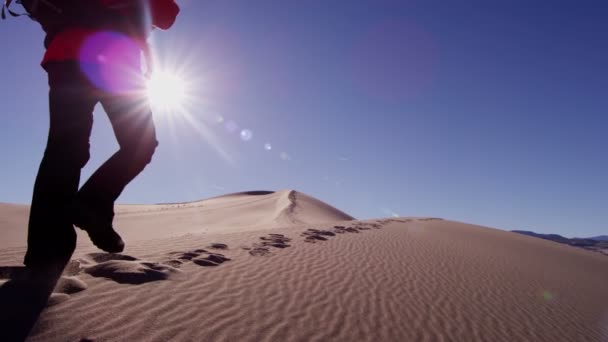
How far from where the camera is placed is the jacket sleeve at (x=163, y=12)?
290 cm

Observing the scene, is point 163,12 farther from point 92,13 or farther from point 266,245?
point 266,245

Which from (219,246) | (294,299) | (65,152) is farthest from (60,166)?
(219,246)

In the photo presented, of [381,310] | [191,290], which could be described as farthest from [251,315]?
[381,310]

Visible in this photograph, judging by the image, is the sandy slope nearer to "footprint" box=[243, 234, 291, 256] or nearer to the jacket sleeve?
"footprint" box=[243, 234, 291, 256]

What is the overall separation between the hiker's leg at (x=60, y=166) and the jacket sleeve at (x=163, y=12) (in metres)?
0.79

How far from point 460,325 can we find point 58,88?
4660 millimetres

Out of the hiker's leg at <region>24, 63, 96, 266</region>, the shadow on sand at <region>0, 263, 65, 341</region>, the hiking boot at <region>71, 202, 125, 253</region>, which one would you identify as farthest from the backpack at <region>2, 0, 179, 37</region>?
the shadow on sand at <region>0, 263, 65, 341</region>

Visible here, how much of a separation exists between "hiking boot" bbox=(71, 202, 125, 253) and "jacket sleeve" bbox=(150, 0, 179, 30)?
159 centimetres

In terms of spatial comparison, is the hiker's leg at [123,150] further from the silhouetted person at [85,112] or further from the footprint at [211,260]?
the footprint at [211,260]

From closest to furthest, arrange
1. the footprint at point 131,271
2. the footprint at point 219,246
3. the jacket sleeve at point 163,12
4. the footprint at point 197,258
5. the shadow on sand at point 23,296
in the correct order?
the shadow on sand at point 23,296
the jacket sleeve at point 163,12
the footprint at point 131,271
the footprint at point 197,258
the footprint at point 219,246

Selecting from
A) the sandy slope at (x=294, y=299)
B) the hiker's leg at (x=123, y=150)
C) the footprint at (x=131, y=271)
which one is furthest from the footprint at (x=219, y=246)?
the hiker's leg at (x=123, y=150)

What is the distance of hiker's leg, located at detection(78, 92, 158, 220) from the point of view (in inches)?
106

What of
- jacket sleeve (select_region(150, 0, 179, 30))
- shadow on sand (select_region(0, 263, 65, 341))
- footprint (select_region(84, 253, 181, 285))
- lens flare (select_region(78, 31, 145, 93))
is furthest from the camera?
footprint (select_region(84, 253, 181, 285))

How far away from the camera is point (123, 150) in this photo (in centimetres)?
287
